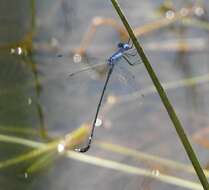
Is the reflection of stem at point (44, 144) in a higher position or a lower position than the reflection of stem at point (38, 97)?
lower

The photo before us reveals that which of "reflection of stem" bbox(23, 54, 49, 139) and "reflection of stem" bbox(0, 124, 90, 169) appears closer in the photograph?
"reflection of stem" bbox(0, 124, 90, 169)

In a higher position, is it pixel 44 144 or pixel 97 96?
pixel 97 96

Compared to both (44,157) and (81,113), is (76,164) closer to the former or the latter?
(44,157)

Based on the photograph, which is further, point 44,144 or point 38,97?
point 38,97

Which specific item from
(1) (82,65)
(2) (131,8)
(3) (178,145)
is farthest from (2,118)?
(2) (131,8)

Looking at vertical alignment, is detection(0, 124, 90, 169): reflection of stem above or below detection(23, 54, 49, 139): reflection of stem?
below

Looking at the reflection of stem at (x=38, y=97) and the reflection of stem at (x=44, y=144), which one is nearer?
the reflection of stem at (x=44, y=144)

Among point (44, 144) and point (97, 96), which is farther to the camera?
point (97, 96)

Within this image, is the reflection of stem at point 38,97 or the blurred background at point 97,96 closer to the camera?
the blurred background at point 97,96
